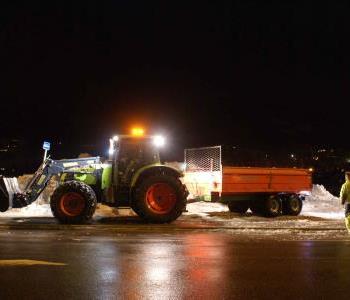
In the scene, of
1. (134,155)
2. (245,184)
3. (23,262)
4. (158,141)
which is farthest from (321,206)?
(23,262)

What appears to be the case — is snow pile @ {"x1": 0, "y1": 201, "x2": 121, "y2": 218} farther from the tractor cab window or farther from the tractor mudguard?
the tractor mudguard

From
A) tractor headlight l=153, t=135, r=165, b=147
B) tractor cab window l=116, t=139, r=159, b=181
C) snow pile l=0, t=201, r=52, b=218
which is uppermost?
tractor headlight l=153, t=135, r=165, b=147

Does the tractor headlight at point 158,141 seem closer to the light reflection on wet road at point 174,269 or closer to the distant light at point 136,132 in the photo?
the distant light at point 136,132

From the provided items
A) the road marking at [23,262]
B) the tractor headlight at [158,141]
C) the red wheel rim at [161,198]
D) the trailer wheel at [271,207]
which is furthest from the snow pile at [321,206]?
the road marking at [23,262]

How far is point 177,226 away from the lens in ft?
57.7

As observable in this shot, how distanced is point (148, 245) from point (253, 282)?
458cm

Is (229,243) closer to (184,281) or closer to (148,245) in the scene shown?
(148,245)

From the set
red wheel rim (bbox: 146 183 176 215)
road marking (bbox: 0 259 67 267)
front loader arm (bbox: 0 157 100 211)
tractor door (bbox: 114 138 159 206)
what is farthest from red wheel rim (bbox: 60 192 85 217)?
road marking (bbox: 0 259 67 267)

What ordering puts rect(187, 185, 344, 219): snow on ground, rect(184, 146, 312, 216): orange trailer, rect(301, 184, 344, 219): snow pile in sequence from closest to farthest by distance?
rect(184, 146, 312, 216): orange trailer < rect(187, 185, 344, 219): snow on ground < rect(301, 184, 344, 219): snow pile

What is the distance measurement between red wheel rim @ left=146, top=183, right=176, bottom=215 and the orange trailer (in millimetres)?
1816

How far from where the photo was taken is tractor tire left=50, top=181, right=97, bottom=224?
1786 cm

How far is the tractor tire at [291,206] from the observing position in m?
21.8

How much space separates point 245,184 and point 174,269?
1123 centimetres

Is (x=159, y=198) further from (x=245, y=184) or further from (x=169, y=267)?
(x=169, y=267)
